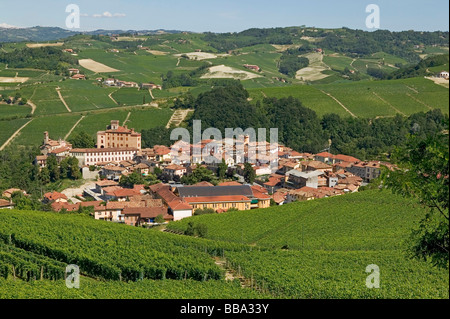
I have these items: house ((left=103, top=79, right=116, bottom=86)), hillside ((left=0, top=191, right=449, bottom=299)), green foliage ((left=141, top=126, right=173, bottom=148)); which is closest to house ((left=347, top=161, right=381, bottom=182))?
hillside ((left=0, top=191, right=449, bottom=299))

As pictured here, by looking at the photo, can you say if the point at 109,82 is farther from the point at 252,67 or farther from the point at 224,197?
the point at 224,197

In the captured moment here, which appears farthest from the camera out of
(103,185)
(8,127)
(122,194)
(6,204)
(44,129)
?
(44,129)

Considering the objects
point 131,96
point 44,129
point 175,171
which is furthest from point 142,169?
point 131,96

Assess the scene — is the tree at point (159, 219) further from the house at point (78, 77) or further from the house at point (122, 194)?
the house at point (78, 77)

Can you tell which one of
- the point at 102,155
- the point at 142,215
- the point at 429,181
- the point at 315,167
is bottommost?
the point at 142,215

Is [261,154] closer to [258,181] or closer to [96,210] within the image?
[258,181]
